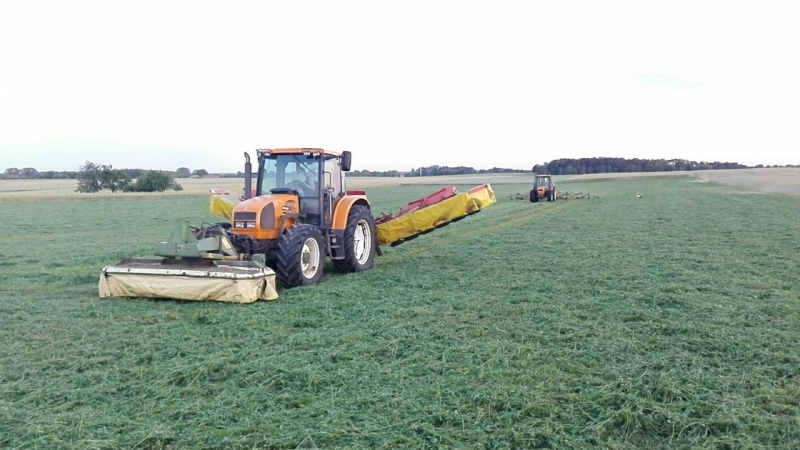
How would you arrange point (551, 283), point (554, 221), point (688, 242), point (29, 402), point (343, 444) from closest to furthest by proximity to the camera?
point (343, 444)
point (29, 402)
point (551, 283)
point (688, 242)
point (554, 221)

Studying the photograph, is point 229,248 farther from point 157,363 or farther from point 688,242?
point 688,242

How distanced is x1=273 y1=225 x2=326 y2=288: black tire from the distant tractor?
25360mm

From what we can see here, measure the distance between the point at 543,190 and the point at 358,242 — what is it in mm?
24126

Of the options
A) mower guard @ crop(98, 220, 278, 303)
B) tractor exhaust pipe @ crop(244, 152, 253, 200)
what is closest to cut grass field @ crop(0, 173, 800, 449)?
mower guard @ crop(98, 220, 278, 303)

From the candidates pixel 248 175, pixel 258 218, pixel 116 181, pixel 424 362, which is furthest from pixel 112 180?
pixel 424 362

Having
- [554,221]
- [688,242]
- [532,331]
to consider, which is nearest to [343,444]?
[532,331]

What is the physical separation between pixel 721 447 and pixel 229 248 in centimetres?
617

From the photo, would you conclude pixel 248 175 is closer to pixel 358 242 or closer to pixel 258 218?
pixel 258 218

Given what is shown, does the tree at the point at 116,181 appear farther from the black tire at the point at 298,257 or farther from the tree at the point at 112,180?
the black tire at the point at 298,257

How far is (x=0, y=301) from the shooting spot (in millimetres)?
8141

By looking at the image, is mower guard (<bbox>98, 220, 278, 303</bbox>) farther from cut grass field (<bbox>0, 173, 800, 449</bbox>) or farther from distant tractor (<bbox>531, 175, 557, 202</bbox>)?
distant tractor (<bbox>531, 175, 557, 202</bbox>)

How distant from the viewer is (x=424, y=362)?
5.44 metres

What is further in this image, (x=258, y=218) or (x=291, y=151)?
(x=291, y=151)

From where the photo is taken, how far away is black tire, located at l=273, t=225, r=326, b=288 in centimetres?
850
